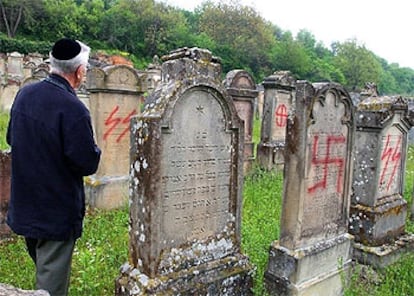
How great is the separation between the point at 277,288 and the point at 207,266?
86cm

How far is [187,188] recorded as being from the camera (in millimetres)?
3018

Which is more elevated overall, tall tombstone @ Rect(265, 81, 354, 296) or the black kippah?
the black kippah

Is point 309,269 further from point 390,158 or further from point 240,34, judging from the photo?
point 240,34

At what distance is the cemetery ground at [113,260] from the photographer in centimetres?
373

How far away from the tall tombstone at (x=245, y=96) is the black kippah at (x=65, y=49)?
613 cm

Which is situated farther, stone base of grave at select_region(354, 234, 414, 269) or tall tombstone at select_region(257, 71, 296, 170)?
tall tombstone at select_region(257, 71, 296, 170)

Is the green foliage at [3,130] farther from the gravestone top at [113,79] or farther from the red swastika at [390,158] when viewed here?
the red swastika at [390,158]

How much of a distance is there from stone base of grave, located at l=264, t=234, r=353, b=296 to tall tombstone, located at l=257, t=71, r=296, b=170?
5075 millimetres

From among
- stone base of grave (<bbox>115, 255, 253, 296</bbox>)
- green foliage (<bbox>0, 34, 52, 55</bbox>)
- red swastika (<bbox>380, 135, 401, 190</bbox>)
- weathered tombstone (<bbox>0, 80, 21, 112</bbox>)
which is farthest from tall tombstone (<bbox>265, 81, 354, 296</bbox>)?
green foliage (<bbox>0, 34, 52, 55</bbox>)

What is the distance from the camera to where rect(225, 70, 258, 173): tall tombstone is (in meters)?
8.59

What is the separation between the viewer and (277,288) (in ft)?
11.7

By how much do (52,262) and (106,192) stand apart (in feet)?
10.8

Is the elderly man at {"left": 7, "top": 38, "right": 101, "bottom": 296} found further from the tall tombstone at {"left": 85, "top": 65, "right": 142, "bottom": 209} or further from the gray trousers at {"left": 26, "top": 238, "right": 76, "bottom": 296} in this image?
the tall tombstone at {"left": 85, "top": 65, "right": 142, "bottom": 209}

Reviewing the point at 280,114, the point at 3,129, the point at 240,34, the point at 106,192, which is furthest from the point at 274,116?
the point at 240,34
